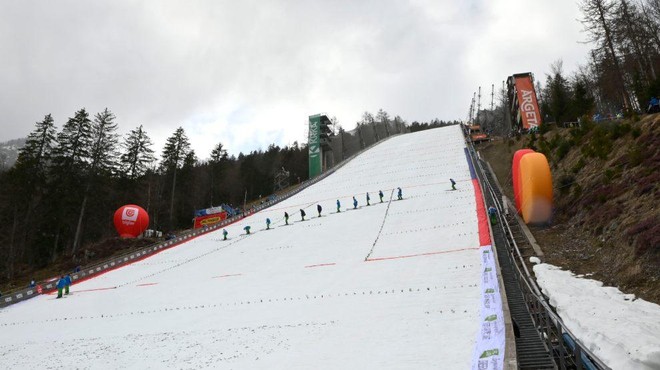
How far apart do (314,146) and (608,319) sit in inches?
2074

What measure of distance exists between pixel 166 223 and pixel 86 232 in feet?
39.2

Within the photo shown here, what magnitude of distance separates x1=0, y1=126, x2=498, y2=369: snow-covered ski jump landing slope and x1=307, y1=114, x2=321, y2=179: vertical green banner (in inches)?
1252

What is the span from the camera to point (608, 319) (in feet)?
23.7

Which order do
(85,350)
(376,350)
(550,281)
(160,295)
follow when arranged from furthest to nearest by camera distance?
(160,295), (85,350), (550,281), (376,350)

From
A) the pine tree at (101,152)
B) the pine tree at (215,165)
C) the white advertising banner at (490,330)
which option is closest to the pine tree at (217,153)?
the pine tree at (215,165)

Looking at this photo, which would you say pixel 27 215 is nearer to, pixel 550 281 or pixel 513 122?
pixel 550 281

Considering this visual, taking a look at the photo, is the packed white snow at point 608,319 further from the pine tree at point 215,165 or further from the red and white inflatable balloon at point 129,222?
the pine tree at point 215,165

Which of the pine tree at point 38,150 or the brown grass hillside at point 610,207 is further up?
the pine tree at point 38,150

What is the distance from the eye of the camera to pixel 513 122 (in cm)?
4416

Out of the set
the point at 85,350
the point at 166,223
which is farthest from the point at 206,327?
the point at 166,223

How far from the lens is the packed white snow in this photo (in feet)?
17.5

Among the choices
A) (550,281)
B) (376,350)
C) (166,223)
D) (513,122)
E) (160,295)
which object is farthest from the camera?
(166,223)

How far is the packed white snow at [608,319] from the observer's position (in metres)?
5.33

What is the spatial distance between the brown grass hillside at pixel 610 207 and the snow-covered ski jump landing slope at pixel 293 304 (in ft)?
9.60
